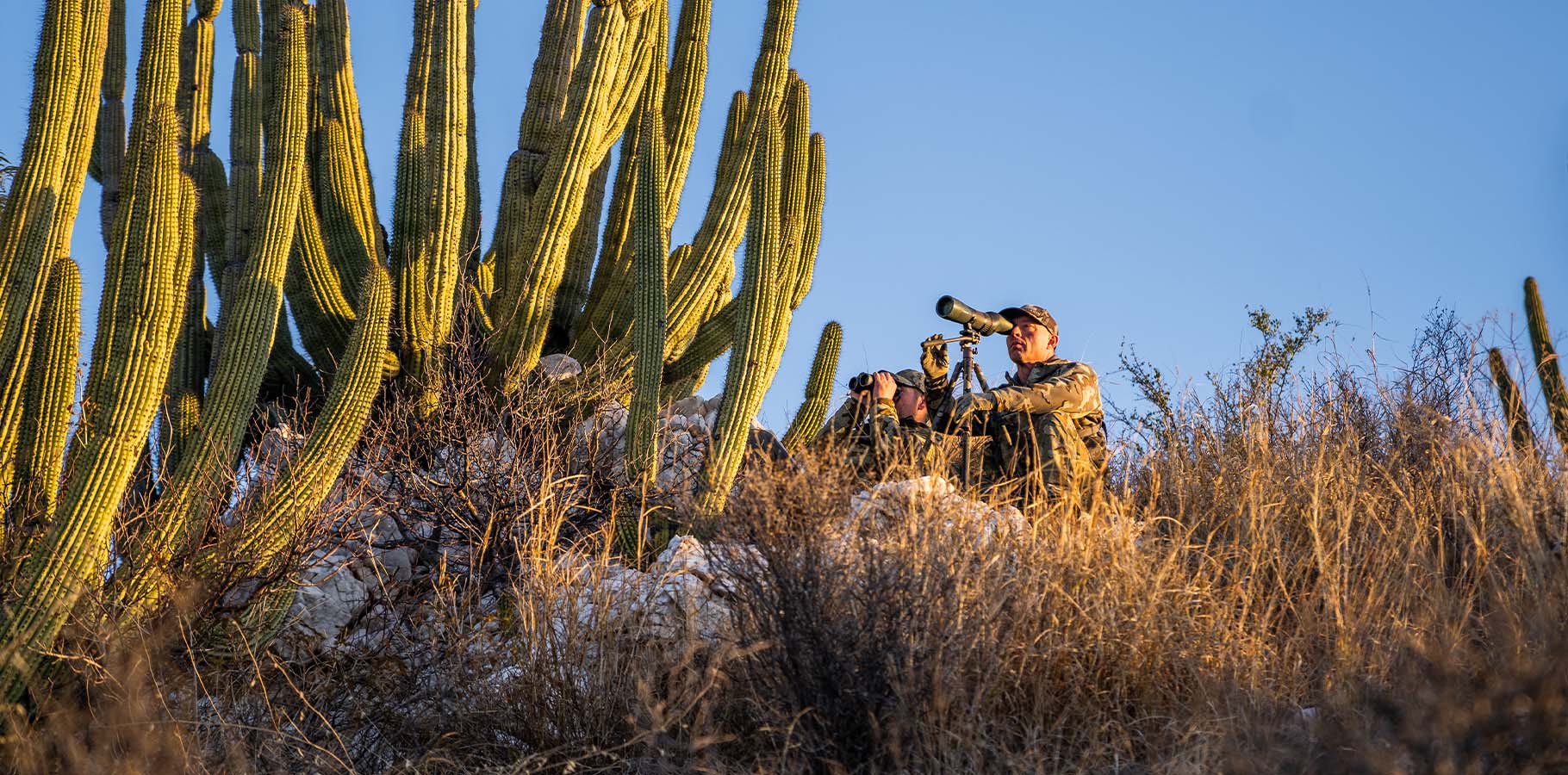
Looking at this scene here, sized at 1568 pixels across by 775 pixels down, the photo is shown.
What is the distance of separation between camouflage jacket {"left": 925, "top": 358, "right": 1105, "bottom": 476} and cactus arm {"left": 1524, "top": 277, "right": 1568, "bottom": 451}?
202cm

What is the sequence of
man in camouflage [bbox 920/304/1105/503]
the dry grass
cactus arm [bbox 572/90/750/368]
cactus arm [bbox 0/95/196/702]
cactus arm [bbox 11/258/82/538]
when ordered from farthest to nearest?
cactus arm [bbox 572/90/750/368]
man in camouflage [bbox 920/304/1105/503]
cactus arm [bbox 11/258/82/538]
cactus arm [bbox 0/95/196/702]
the dry grass

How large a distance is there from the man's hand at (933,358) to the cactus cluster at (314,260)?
2.20 ft

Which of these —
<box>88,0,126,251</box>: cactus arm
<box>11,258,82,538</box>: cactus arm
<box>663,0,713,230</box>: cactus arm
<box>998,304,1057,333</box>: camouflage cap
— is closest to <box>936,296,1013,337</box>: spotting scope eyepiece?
<box>998,304,1057,333</box>: camouflage cap

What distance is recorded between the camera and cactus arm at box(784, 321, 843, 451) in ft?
25.1

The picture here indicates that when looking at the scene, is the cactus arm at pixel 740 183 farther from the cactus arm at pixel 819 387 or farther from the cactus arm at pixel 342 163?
the cactus arm at pixel 342 163

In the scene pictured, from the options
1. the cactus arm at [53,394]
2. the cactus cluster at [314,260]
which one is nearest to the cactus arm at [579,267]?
the cactus cluster at [314,260]

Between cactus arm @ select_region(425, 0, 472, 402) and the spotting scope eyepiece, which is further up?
cactus arm @ select_region(425, 0, 472, 402)

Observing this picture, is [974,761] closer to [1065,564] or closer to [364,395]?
[1065,564]

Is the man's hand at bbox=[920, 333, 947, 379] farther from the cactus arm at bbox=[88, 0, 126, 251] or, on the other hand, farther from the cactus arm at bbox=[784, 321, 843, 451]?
the cactus arm at bbox=[88, 0, 126, 251]

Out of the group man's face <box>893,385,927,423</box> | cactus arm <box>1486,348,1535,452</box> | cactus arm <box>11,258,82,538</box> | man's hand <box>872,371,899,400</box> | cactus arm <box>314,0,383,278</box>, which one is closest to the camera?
Answer: cactus arm <box>11,258,82,538</box>

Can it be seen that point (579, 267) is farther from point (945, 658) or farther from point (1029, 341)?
point (945, 658)

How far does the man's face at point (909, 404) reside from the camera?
23.4ft

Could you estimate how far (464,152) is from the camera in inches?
313

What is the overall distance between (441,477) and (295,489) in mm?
1116
